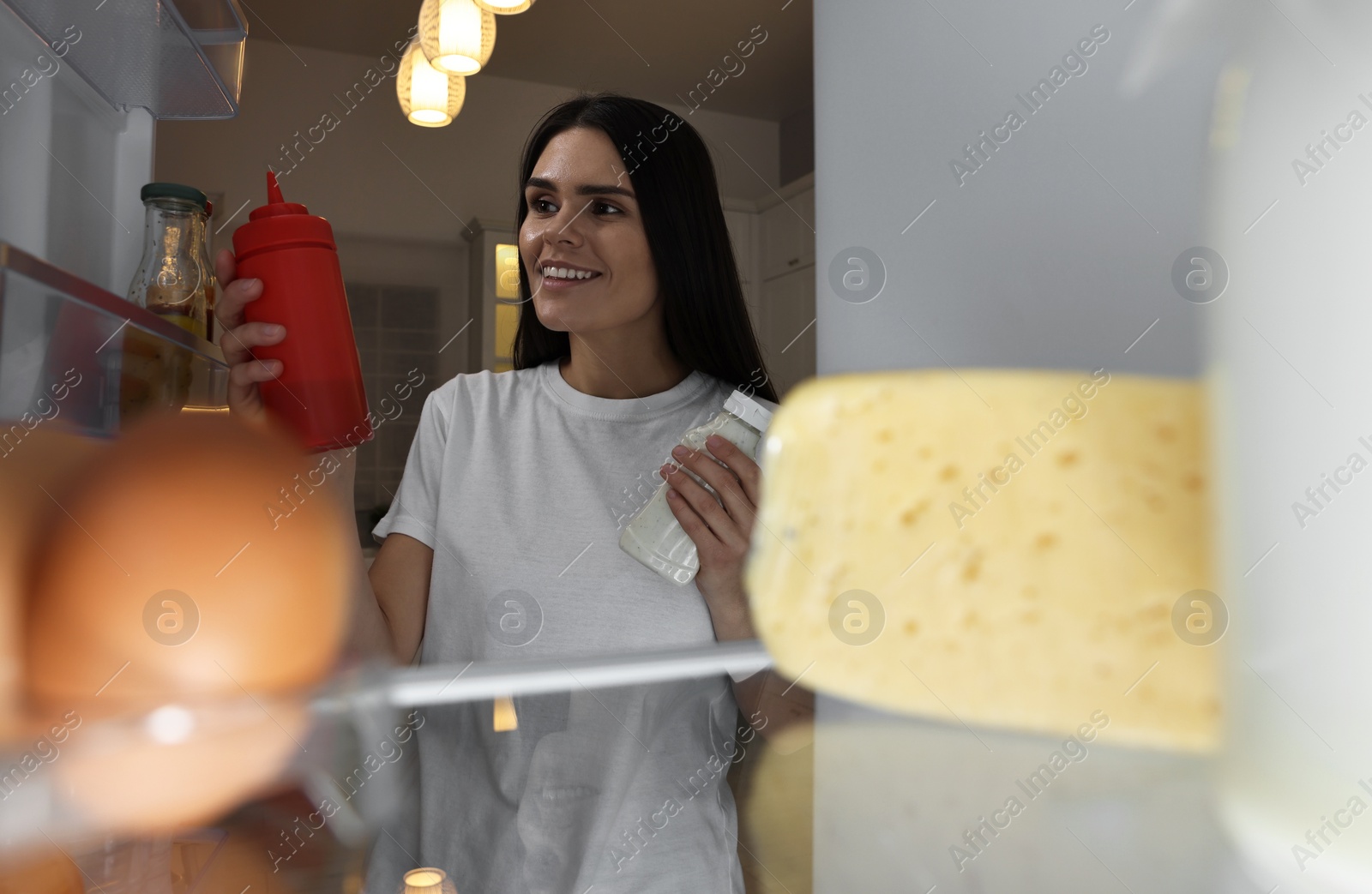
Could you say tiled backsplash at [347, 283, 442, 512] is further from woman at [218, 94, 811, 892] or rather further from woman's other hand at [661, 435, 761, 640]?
woman's other hand at [661, 435, 761, 640]

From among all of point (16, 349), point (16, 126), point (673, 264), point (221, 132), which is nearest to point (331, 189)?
point (221, 132)

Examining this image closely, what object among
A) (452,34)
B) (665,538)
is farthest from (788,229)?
(665,538)

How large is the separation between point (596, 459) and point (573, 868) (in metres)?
0.44

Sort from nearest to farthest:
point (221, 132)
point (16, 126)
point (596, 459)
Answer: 1. point (16, 126)
2. point (596, 459)
3. point (221, 132)

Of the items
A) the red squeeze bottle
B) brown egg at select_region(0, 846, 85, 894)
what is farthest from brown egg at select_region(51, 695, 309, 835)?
the red squeeze bottle

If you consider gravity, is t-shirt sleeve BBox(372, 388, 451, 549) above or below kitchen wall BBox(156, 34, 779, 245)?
below

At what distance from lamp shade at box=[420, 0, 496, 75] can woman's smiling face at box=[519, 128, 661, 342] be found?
1.22 feet

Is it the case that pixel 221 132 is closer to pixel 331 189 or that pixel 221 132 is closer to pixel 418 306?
pixel 331 189

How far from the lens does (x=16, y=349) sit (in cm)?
28

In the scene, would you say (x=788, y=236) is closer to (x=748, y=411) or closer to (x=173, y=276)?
(x=748, y=411)

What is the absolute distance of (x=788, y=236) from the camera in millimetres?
2467

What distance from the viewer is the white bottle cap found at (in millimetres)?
540

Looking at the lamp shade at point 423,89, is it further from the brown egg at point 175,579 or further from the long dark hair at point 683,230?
the brown egg at point 175,579

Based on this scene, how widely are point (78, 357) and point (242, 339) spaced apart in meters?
0.10
